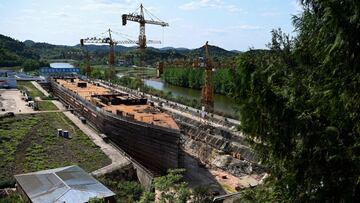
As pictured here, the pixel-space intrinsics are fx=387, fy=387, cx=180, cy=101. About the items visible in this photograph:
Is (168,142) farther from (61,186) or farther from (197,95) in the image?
(197,95)

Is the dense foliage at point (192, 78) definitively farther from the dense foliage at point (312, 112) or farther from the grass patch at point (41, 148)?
the dense foliage at point (312, 112)

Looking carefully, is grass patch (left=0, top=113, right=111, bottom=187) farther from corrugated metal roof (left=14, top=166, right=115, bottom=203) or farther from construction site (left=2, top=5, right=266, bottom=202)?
corrugated metal roof (left=14, top=166, right=115, bottom=203)

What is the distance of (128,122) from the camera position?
44.2m

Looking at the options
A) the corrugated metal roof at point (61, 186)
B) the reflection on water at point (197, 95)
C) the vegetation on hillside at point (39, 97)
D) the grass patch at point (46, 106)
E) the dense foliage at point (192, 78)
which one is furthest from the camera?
the dense foliage at point (192, 78)

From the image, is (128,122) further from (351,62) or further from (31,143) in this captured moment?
(351,62)

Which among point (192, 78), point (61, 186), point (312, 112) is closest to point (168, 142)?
point (61, 186)

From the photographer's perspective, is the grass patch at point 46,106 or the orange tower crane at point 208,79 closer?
the orange tower crane at point 208,79

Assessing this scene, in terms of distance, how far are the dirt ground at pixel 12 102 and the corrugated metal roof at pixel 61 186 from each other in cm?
3996

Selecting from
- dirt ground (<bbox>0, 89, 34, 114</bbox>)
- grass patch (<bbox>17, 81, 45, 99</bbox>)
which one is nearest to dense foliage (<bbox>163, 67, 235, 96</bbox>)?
grass patch (<bbox>17, 81, 45, 99</bbox>)

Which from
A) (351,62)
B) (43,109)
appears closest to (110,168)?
(351,62)

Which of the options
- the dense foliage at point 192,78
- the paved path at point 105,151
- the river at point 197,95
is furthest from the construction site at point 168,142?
the dense foliage at point 192,78

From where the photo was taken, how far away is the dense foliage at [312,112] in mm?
8164

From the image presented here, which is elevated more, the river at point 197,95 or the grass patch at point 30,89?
the grass patch at point 30,89

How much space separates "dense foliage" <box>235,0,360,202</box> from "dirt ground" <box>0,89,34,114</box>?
62756mm
